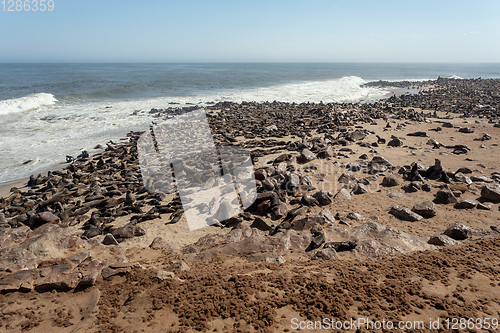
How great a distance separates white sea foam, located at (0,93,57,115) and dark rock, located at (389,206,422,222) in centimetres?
2812

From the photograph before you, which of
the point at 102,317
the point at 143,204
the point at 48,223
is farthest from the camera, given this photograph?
the point at 143,204

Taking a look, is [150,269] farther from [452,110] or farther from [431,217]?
[452,110]

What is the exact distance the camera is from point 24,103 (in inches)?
982

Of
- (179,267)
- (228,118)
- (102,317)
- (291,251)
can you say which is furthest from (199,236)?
(228,118)

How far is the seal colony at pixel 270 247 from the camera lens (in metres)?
3.32

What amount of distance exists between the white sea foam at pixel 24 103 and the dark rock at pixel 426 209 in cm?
2851

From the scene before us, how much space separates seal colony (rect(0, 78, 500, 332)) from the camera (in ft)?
10.9

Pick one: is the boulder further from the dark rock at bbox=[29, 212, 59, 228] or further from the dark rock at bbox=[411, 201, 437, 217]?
the dark rock at bbox=[29, 212, 59, 228]

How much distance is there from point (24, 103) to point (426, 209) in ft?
102

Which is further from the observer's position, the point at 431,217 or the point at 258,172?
the point at 258,172

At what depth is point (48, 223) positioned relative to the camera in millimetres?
6688

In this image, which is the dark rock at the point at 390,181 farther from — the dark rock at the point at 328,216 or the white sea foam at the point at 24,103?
the white sea foam at the point at 24,103

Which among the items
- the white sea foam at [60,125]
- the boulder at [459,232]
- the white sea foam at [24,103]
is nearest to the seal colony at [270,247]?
the boulder at [459,232]

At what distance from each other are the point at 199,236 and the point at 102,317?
9.22 ft
